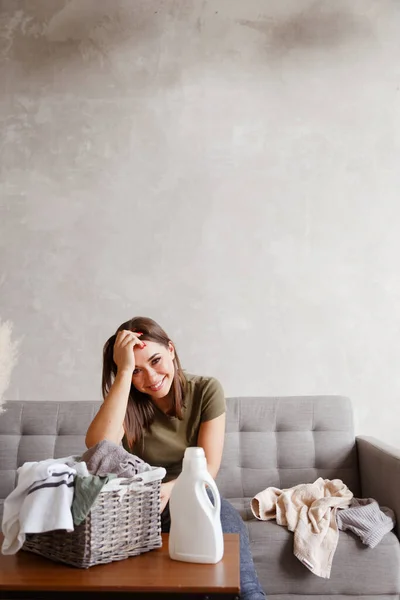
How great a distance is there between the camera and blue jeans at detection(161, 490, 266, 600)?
1.36 metres

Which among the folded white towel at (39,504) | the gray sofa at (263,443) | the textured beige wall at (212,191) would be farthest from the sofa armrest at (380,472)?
the folded white towel at (39,504)

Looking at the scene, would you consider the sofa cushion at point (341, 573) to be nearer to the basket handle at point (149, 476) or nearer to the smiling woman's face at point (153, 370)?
the smiling woman's face at point (153, 370)

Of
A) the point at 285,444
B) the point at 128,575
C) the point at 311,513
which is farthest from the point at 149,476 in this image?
the point at 285,444

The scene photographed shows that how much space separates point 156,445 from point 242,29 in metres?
2.25

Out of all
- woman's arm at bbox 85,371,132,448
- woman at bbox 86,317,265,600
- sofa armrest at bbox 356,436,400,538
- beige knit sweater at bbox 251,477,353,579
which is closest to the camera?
woman's arm at bbox 85,371,132,448

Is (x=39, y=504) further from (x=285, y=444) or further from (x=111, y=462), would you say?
(x=285, y=444)

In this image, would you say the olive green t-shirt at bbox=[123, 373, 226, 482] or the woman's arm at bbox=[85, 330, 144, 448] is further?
the olive green t-shirt at bbox=[123, 373, 226, 482]

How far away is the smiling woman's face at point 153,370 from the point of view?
1856 mm

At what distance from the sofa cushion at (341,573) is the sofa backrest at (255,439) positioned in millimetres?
507

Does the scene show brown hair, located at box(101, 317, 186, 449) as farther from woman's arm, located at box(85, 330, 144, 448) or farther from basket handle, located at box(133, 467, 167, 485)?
basket handle, located at box(133, 467, 167, 485)

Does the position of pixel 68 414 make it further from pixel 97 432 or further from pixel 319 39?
pixel 319 39

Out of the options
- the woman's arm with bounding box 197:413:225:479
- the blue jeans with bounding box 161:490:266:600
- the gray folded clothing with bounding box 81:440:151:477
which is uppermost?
the gray folded clothing with bounding box 81:440:151:477

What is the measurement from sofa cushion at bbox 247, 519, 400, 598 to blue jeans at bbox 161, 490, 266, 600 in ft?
1.52

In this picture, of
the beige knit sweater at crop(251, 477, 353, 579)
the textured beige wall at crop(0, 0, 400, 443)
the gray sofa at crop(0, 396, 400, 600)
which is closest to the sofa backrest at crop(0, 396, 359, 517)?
the gray sofa at crop(0, 396, 400, 600)
